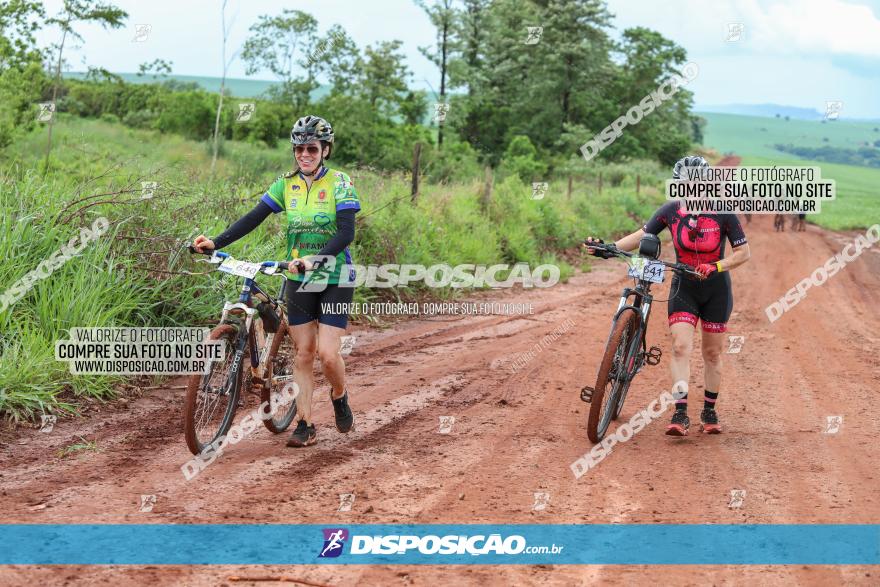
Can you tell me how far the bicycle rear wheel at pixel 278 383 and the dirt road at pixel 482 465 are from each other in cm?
19

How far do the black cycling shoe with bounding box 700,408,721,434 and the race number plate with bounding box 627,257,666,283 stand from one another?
132 centimetres

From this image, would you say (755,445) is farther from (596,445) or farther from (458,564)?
(458,564)

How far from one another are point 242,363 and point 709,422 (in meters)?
3.99

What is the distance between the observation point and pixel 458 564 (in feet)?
14.8

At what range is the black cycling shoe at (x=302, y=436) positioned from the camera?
6523 millimetres

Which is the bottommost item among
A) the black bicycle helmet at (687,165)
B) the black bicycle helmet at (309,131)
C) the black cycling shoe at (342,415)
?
the black cycling shoe at (342,415)

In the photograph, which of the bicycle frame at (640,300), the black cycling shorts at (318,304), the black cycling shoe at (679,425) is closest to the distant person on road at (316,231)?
the black cycling shorts at (318,304)

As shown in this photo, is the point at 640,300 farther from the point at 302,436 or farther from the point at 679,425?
the point at 302,436

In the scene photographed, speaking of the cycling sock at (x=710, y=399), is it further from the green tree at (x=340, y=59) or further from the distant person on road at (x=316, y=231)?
the green tree at (x=340, y=59)

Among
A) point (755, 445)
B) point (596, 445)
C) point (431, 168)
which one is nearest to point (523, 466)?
point (596, 445)

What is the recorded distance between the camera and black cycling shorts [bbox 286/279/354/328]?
20.9ft

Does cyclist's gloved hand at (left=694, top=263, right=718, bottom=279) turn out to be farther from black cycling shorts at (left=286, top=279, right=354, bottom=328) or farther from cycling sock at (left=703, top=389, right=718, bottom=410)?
black cycling shorts at (left=286, top=279, right=354, bottom=328)

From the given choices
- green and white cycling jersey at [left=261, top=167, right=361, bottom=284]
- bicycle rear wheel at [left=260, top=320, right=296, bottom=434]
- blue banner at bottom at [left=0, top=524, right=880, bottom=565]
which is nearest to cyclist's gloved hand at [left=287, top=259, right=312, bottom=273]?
green and white cycling jersey at [left=261, top=167, right=361, bottom=284]

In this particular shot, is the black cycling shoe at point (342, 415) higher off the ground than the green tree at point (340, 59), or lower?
lower
